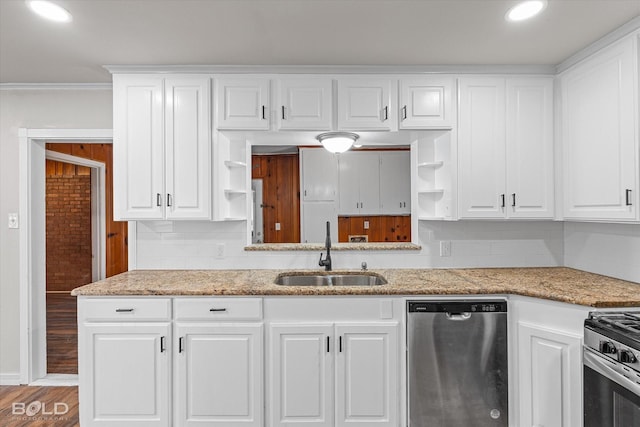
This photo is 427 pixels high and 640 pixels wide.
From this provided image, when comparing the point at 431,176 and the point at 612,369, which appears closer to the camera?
the point at 612,369

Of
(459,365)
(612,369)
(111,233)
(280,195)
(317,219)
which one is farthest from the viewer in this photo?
(111,233)

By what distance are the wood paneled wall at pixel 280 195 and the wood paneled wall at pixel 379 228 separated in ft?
1.81

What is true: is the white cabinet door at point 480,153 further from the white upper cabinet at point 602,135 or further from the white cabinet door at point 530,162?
the white upper cabinet at point 602,135

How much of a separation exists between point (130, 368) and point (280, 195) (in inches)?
99.5

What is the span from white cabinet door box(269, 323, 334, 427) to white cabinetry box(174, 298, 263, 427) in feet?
0.32

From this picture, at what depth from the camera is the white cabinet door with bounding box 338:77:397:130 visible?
8.20 feet

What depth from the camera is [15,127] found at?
2879 mm

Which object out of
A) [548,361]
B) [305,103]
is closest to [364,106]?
[305,103]

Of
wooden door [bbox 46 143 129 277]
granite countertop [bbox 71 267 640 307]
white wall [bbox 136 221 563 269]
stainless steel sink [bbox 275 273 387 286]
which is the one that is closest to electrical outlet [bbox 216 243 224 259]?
white wall [bbox 136 221 563 269]

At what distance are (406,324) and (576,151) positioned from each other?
61.7 inches

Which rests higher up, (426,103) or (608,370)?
(426,103)

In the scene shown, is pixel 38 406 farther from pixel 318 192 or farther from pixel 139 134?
pixel 318 192

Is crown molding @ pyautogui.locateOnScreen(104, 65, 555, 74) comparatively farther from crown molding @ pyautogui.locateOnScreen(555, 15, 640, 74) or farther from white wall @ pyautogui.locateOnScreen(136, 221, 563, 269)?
white wall @ pyautogui.locateOnScreen(136, 221, 563, 269)

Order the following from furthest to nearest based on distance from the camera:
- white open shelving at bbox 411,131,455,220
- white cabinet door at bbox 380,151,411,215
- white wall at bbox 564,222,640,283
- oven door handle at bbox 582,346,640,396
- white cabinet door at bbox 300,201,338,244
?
white cabinet door at bbox 300,201,338,244 → white cabinet door at bbox 380,151,411,215 → white open shelving at bbox 411,131,455,220 → white wall at bbox 564,222,640,283 → oven door handle at bbox 582,346,640,396
